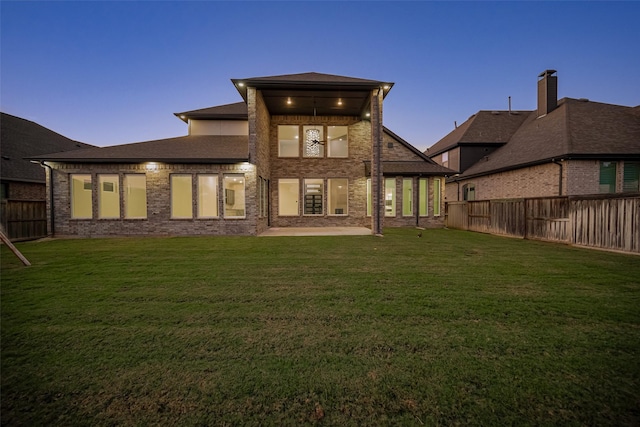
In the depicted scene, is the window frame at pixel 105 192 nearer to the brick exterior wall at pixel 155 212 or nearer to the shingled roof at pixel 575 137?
the brick exterior wall at pixel 155 212

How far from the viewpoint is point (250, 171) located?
11883 mm

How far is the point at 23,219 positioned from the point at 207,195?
7.56 meters

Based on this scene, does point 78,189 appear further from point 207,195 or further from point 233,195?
point 233,195

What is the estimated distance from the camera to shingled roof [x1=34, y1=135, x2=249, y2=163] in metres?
11.4

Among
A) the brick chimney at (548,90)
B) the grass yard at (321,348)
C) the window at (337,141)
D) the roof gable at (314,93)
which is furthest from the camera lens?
the brick chimney at (548,90)

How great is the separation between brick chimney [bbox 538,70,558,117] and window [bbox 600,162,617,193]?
5990 millimetres

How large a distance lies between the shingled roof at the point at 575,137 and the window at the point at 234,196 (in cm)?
1495

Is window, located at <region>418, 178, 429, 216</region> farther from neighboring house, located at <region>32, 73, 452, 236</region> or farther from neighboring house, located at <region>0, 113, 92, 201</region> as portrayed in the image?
neighboring house, located at <region>0, 113, 92, 201</region>

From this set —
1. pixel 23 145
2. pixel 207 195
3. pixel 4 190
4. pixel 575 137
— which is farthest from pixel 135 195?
pixel 575 137

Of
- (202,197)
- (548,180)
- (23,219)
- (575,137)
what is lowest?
(23,219)

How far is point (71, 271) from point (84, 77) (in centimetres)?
2420

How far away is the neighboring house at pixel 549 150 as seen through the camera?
12.7m

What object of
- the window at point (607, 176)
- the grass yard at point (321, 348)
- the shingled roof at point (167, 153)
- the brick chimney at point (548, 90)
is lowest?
the grass yard at point (321, 348)

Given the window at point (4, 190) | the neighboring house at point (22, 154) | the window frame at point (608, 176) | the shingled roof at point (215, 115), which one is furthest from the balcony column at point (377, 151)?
the window at point (4, 190)
